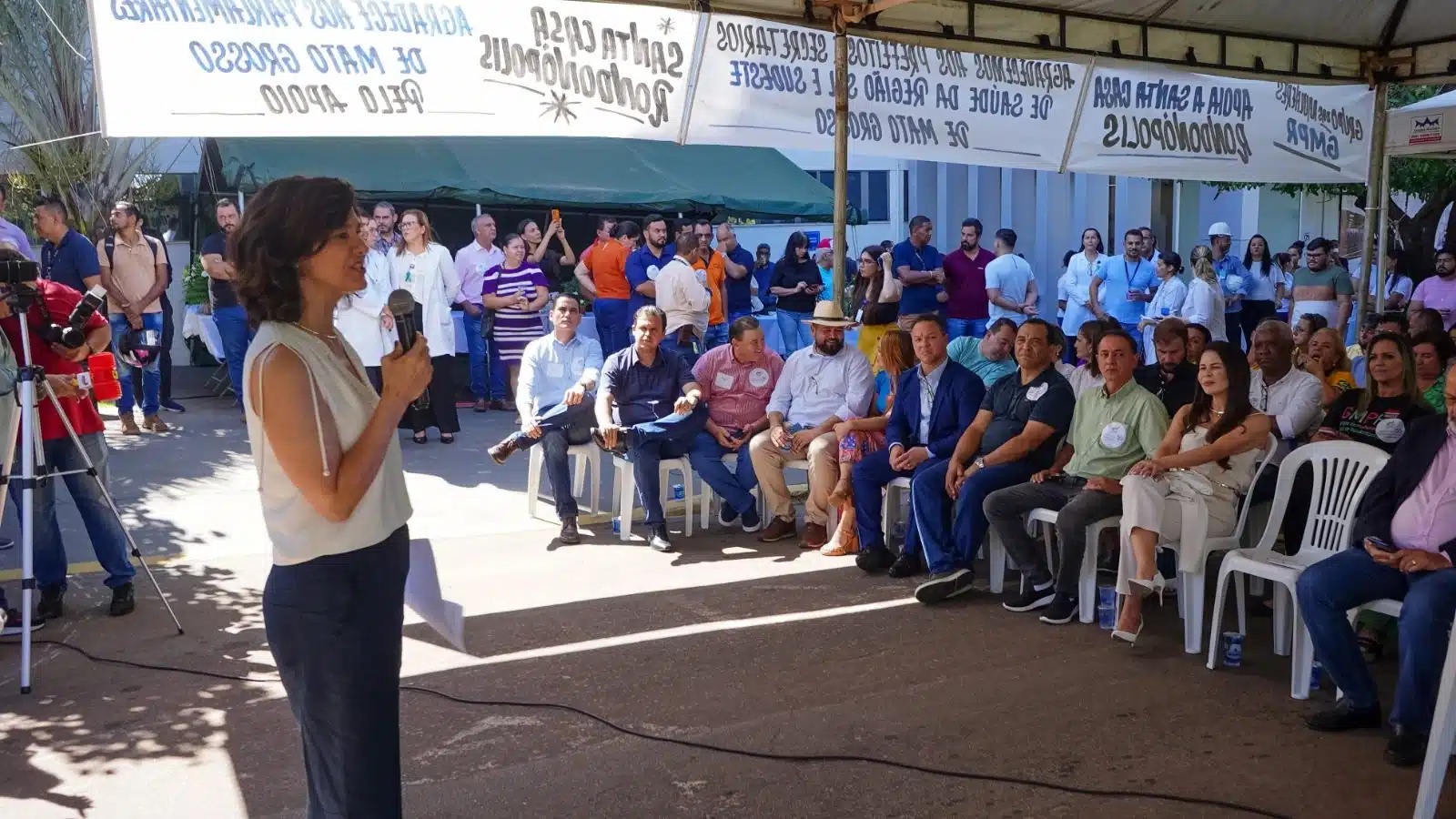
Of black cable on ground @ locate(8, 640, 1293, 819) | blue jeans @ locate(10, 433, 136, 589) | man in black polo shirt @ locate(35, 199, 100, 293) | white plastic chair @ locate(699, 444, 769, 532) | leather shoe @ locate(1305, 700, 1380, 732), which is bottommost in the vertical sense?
black cable on ground @ locate(8, 640, 1293, 819)

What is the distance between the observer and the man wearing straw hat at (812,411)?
25.0 ft

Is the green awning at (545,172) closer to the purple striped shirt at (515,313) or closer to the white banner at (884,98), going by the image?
the purple striped shirt at (515,313)

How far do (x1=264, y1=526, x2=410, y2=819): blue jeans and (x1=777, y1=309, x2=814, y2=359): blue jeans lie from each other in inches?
449

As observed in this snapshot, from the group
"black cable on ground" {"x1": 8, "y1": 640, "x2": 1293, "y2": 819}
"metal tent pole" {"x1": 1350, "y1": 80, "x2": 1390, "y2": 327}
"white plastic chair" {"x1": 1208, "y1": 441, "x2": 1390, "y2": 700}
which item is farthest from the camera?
"metal tent pole" {"x1": 1350, "y1": 80, "x2": 1390, "y2": 327}

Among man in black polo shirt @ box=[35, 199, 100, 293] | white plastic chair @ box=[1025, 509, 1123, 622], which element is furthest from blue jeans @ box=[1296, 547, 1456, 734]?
man in black polo shirt @ box=[35, 199, 100, 293]

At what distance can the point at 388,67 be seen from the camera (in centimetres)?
571

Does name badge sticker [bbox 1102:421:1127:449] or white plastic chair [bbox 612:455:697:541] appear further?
white plastic chair [bbox 612:455:697:541]

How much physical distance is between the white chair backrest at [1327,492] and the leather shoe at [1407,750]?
1141 millimetres

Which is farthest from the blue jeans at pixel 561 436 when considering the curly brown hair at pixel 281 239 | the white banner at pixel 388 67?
the curly brown hair at pixel 281 239

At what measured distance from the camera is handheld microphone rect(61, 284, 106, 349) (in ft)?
18.1

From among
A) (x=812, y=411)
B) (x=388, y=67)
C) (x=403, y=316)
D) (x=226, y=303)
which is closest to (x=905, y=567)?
(x=812, y=411)

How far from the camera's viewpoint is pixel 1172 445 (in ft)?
19.6

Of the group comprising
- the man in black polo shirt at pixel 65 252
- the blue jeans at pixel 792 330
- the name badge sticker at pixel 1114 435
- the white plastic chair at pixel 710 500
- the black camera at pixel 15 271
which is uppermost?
the man in black polo shirt at pixel 65 252

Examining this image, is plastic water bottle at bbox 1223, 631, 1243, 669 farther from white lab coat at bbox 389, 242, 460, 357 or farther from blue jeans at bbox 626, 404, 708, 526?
white lab coat at bbox 389, 242, 460, 357
